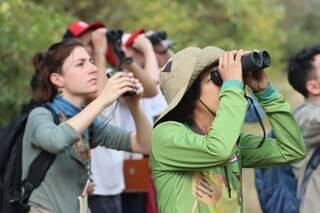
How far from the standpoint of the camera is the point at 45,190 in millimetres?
3824

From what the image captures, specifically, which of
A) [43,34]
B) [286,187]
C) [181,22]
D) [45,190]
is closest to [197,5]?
[181,22]

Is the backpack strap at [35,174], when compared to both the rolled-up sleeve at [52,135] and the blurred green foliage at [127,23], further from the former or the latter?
the blurred green foliage at [127,23]

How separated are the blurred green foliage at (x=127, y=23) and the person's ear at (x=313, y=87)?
9.64ft

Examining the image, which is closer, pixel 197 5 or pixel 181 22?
pixel 181 22

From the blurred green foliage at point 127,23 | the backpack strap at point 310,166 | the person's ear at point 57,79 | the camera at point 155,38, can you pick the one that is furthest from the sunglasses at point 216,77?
the blurred green foliage at point 127,23

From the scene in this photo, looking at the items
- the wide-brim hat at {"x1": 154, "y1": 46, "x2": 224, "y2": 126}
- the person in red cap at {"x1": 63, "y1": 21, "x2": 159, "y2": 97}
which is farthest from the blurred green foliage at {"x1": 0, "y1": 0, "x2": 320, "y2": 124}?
the wide-brim hat at {"x1": 154, "y1": 46, "x2": 224, "y2": 126}

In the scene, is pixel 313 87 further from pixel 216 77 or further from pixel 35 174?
pixel 35 174

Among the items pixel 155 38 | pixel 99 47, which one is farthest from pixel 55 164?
pixel 155 38

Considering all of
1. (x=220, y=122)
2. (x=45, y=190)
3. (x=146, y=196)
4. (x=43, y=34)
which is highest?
(x=43, y=34)

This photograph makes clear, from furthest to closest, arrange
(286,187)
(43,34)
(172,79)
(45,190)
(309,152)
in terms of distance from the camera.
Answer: (43,34)
(286,187)
(309,152)
(45,190)
(172,79)

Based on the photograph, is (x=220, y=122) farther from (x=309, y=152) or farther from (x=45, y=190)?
(x=309, y=152)

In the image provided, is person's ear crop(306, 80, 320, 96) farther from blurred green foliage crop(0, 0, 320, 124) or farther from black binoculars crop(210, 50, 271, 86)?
blurred green foliage crop(0, 0, 320, 124)

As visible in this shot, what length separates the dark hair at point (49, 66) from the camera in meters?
4.15

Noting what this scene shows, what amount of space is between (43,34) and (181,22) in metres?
4.26
